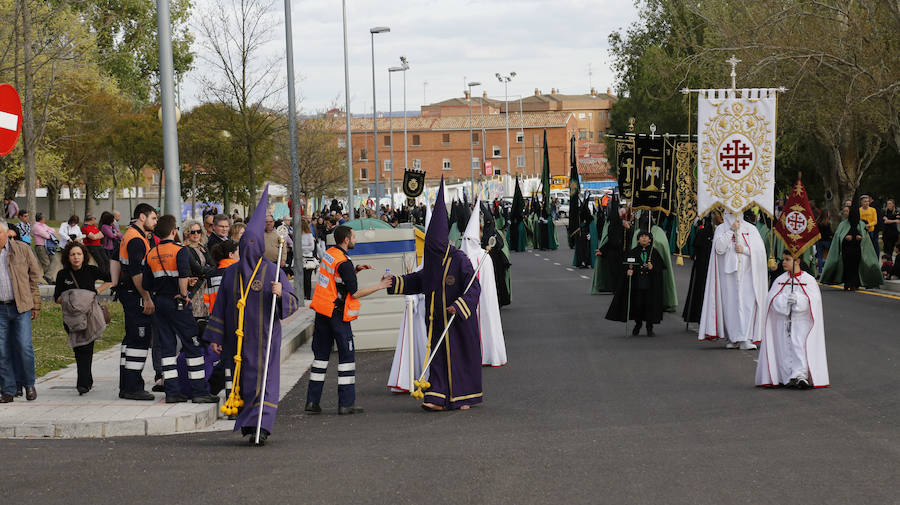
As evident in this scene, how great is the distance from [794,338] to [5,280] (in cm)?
758

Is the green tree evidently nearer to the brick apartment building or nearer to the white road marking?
the brick apartment building

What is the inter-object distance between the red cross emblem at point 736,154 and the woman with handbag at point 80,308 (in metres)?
8.87

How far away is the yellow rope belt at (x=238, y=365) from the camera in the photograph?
9195 mm

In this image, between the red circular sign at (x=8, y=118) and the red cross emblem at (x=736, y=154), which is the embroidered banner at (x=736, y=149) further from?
the red circular sign at (x=8, y=118)

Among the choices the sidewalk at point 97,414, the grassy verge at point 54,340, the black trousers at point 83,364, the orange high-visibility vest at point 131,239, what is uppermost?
the orange high-visibility vest at point 131,239

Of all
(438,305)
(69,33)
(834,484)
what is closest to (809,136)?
(69,33)

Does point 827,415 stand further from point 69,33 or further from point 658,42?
point 658,42

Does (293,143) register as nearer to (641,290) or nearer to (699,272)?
(641,290)

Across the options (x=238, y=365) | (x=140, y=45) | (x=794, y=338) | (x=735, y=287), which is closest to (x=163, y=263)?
(x=238, y=365)

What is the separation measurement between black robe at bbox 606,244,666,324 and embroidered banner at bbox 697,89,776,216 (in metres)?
1.05

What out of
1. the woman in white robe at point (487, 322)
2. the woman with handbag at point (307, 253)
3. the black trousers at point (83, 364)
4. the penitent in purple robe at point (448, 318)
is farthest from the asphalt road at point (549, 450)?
the woman with handbag at point (307, 253)

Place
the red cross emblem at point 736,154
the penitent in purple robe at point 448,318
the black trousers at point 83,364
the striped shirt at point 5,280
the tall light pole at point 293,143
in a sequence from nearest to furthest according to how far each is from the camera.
Result: the penitent in purple robe at point 448,318 < the striped shirt at point 5,280 < the black trousers at point 83,364 < the red cross emblem at point 736,154 < the tall light pole at point 293,143

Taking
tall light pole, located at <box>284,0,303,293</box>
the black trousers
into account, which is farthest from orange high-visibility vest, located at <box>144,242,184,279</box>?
tall light pole, located at <box>284,0,303,293</box>

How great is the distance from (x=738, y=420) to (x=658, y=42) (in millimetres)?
50185
